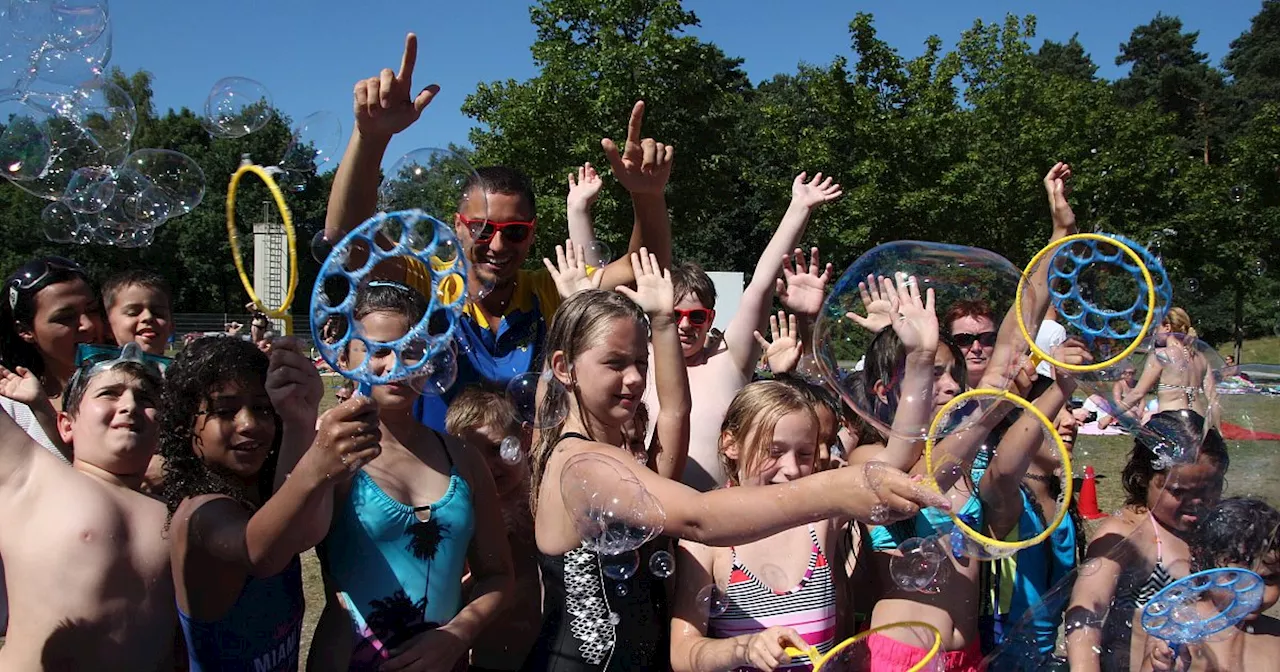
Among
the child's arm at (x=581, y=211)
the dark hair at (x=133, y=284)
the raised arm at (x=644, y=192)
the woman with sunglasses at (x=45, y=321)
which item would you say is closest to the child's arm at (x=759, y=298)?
the raised arm at (x=644, y=192)

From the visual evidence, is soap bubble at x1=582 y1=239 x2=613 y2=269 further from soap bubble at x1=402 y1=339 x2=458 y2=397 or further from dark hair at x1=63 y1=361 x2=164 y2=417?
dark hair at x1=63 y1=361 x2=164 y2=417

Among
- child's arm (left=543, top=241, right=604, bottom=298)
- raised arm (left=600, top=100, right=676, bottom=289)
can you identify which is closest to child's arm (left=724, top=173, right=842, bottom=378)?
raised arm (left=600, top=100, right=676, bottom=289)

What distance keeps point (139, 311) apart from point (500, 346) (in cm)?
167

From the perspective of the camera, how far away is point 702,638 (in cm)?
257

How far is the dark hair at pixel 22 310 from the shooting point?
377 centimetres

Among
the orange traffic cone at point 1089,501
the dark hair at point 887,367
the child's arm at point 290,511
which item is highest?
the dark hair at point 887,367

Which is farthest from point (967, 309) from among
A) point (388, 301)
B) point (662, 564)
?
point (388, 301)

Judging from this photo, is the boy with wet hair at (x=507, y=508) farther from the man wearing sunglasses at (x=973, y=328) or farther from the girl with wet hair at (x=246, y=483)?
the man wearing sunglasses at (x=973, y=328)

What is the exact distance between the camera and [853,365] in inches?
128

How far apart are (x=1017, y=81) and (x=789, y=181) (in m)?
6.40

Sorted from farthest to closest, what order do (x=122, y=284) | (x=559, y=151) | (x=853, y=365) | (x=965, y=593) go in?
(x=559, y=151) → (x=122, y=284) → (x=853, y=365) → (x=965, y=593)

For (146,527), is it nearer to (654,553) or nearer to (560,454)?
(560,454)

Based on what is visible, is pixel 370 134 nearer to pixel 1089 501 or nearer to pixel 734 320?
pixel 734 320

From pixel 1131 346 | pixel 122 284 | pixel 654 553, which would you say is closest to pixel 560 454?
pixel 654 553
